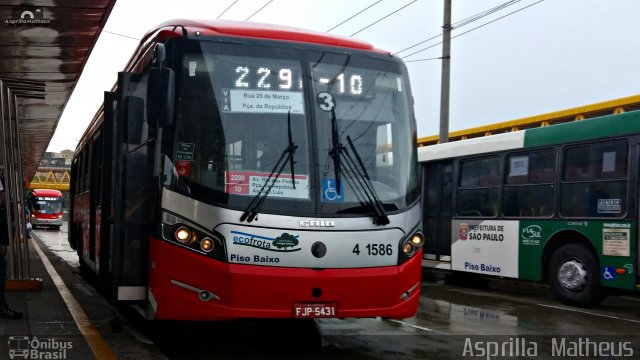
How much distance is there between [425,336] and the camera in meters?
8.26

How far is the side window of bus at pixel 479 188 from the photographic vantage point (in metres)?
13.4

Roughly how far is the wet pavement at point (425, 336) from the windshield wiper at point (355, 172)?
141cm

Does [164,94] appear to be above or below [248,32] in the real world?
below

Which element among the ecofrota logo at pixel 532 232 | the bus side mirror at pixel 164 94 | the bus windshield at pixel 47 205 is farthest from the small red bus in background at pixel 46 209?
the bus side mirror at pixel 164 94

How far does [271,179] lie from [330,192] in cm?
54

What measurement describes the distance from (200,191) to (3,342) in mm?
2259

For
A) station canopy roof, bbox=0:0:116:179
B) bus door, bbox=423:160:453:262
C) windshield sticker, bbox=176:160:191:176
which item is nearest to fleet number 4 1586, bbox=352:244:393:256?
windshield sticker, bbox=176:160:191:176

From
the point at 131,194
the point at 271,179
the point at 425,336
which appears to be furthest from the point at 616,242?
the point at 131,194

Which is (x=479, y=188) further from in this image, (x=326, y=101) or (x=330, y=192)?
(x=330, y=192)

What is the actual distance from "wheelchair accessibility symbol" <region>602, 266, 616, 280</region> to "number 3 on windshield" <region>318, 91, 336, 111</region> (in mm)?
5843

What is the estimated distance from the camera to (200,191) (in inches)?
253

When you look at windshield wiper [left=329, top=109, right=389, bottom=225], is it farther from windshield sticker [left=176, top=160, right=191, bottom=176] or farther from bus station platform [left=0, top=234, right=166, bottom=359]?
bus station platform [left=0, top=234, right=166, bottom=359]

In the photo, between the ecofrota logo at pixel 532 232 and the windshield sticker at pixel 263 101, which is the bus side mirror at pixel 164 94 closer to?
the windshield sticker at pixel 263 101

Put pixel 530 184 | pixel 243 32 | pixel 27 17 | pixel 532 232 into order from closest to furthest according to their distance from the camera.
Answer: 1. pixel 243 32
2. pixel 27 17
3. pixel 532 232
4. pixel 530 184
